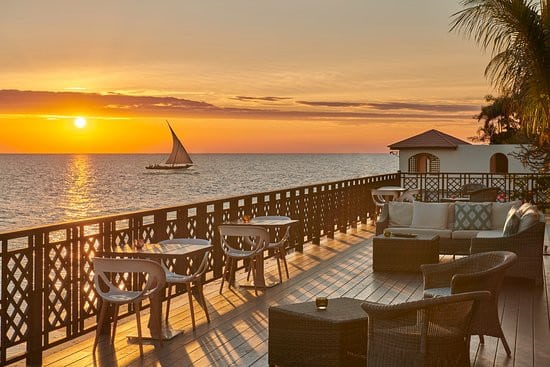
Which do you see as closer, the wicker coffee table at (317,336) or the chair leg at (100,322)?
the wicker coffee table at (317,336)

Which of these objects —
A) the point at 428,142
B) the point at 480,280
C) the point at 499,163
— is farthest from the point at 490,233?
the point at 499,163

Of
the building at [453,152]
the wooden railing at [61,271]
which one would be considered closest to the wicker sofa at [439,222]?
the wooden railing at [61,271]

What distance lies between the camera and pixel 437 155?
118ft

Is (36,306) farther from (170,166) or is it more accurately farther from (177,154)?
(170,166)

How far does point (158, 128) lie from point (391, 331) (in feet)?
248

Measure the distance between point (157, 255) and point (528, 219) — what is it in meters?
4.92

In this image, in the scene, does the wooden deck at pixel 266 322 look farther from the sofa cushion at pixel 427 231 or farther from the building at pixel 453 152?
the building at pixel 453 152

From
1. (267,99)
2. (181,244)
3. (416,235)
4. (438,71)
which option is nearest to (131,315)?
(181,244)

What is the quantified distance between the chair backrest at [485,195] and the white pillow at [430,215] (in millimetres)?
4752

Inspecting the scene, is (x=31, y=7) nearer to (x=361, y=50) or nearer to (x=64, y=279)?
(x=361, y=50)

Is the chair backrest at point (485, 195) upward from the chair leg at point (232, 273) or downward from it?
upward

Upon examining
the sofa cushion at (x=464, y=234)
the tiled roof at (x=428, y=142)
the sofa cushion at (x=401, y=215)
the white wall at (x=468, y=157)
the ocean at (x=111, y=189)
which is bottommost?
the ocean at (x=111, y=189)

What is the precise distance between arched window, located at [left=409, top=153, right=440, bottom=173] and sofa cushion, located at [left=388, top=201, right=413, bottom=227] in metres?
24.6

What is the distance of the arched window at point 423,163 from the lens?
37.0 metres
